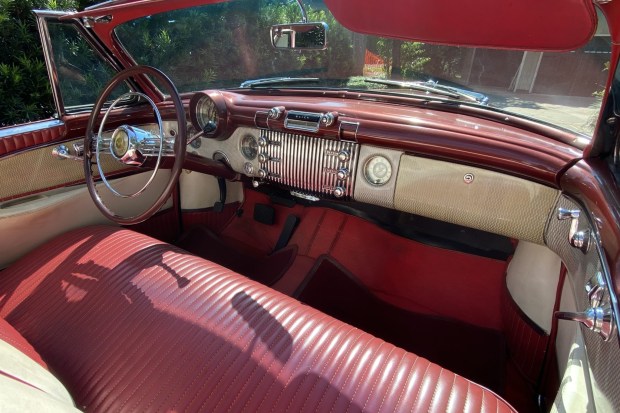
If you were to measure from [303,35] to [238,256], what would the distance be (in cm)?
137

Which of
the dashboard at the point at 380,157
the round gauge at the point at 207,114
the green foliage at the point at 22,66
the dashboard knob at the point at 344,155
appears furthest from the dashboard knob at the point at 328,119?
the green foliage at the point at 22,66

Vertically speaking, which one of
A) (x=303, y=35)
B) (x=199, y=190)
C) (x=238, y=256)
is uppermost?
(x=303, y=35)

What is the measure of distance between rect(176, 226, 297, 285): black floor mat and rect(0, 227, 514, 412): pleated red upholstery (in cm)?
81

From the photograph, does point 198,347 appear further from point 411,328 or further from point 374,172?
point 411,328

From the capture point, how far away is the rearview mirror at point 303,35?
1.86 meters

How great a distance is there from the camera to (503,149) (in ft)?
4.89

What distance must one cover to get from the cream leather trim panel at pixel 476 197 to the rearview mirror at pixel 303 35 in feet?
2.21

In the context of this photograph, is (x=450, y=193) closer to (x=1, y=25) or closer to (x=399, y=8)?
(x=399, y=8)

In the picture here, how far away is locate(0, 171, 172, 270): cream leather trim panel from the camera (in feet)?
6.21

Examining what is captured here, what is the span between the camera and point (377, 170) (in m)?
1.84

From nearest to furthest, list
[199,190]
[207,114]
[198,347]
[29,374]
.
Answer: [29,374] → [198,347] → [207,114] → [199,190]

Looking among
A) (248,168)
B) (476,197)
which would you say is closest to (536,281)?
(476,197)

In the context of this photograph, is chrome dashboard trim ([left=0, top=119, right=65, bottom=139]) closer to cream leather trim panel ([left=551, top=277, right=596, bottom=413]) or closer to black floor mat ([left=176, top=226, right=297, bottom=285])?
black floor mat ([left=176, top=226, right=297, bottom=285])

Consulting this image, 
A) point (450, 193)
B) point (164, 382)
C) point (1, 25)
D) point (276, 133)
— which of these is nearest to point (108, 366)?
point (164, 382)
